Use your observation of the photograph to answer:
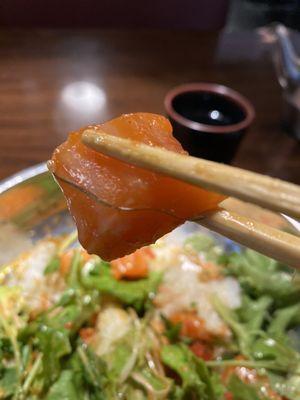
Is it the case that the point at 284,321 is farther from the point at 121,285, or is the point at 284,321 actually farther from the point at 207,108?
the point at 207,108

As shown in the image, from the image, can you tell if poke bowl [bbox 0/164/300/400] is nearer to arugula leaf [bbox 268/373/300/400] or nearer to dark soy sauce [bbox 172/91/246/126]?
arugula leaf [bbox 268/373/300/400]

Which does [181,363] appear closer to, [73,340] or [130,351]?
[130,351]

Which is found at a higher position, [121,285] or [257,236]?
[257,236]

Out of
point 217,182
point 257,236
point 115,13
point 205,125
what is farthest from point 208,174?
point 115,13

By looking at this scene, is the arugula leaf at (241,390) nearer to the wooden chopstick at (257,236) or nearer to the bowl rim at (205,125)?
the wooden chopstick at (257,236)

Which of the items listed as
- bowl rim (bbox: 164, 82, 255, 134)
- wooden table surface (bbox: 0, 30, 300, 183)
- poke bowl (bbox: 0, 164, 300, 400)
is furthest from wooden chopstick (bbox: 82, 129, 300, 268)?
wooden table surface (bbox: 0, 30, 300, 183)

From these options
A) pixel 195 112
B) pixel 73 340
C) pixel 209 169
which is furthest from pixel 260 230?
pixel 195 112

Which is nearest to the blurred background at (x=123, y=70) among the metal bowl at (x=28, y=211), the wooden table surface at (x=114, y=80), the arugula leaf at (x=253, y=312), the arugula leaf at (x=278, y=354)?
the wooden table surface at (x=114, y=80)
